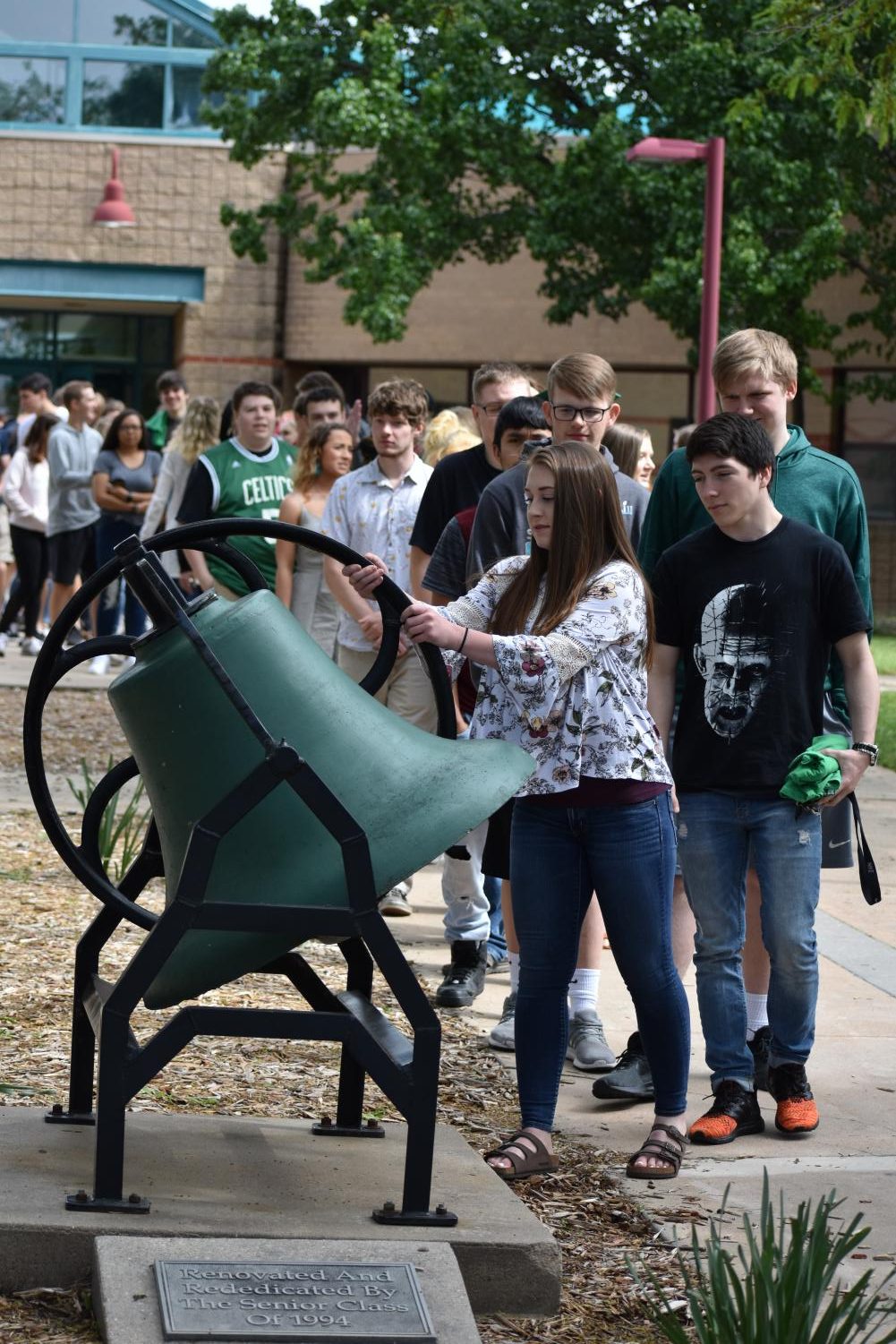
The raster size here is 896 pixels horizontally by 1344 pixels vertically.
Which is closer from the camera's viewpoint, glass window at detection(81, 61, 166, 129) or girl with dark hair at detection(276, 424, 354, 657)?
girl with dark hair at detection(276, 424, 354, 657)

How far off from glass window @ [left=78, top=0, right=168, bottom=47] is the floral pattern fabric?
23.9 metres

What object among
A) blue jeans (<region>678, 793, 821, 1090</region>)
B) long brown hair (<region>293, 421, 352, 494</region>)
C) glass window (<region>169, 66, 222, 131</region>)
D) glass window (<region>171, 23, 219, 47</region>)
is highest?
glass window (<region>171, 23, 219, 47</region>)

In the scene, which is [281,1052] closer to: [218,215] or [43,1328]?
[43,1328]

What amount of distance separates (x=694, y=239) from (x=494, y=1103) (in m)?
18.1

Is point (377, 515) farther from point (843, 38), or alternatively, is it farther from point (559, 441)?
point (843, 38)

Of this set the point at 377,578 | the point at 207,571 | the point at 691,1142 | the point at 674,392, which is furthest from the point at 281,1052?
the point at 674,392

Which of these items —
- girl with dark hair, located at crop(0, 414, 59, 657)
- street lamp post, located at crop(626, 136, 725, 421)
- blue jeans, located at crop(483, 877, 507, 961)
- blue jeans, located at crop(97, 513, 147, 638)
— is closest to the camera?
blue jeans, located at crop(483, 877, 507, 961)

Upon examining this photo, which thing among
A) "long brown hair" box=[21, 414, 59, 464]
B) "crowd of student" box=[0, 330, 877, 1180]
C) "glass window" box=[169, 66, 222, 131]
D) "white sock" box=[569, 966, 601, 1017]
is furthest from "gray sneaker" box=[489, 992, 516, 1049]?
"glass window" box=[169, 66, 222, 131]

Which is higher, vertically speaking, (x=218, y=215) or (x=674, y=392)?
(x=218, y=215)

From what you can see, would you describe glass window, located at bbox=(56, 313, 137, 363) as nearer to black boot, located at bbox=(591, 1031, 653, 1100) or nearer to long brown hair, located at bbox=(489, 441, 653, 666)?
black boot, located at bbox=(591, 1031, 653, 1100)

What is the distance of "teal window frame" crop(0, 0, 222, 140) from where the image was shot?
26.1 metres

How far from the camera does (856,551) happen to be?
16.4 ft

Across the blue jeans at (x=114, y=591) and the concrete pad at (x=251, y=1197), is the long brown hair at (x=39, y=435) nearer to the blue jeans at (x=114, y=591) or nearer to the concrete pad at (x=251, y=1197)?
the blue jeans at (x=114, y=591)

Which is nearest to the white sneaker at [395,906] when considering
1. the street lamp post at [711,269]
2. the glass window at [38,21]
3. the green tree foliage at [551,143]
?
the street lamp post at [711,269]
